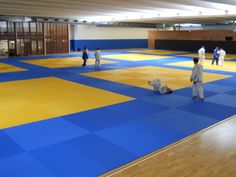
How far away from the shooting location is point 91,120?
8977 millimetres

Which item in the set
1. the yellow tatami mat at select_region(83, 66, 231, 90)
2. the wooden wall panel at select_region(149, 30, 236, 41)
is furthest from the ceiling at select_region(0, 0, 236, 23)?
the wooden wall panel at select_region(149, 30, 236, 41)

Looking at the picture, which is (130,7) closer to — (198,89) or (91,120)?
(198,89)

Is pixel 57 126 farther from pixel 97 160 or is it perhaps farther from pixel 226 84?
pixel 226 84

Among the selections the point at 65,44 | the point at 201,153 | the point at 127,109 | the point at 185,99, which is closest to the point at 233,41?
the point at 65,44

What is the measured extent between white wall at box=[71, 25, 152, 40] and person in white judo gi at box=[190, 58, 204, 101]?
31529 mm

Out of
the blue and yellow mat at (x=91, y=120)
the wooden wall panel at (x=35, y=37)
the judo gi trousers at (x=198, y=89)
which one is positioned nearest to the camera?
the blue and yellow mat at (x=91, y=120)

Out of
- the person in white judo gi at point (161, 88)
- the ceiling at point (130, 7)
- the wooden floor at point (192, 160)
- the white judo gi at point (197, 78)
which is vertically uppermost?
the ceiling at point (130, 7)

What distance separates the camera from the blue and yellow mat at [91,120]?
6.16 meters

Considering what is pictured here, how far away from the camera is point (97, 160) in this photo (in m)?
6.17

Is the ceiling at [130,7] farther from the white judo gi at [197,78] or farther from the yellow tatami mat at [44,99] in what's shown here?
the white judo gi at [197,78]

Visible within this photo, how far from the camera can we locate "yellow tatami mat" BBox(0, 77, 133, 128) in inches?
372

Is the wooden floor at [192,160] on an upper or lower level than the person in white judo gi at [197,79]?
lower

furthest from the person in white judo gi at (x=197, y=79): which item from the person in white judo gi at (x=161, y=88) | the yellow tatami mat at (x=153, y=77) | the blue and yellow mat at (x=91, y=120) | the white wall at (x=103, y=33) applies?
the white wall at (x=103, y=33)

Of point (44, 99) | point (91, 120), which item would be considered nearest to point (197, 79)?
point (91, 120)
